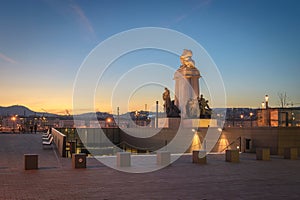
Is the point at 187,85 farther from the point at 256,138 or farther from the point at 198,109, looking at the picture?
the point at 256,138

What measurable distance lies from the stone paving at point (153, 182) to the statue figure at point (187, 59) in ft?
75.5

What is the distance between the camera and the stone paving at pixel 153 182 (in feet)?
32.5

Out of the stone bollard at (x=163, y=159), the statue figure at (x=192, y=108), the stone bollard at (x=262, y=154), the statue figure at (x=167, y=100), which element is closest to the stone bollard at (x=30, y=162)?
the stone bollard at (x=163, y=159)

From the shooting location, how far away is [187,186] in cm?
1127

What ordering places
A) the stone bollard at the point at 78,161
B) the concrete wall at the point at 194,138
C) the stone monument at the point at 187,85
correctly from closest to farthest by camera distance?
the stone bollard at the point at 78,161 → the concrete wall at the point at 194,138 → the stone monument at the point at 187,85

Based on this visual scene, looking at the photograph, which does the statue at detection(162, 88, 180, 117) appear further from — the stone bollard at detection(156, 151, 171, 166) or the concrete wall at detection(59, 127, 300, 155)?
the stone bollard at detection(156, 151, 171, 166)

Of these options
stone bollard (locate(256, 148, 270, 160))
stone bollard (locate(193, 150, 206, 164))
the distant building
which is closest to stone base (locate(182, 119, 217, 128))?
the distant building

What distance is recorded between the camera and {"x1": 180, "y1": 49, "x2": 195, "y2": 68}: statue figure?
3897 cm

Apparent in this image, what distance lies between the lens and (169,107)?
38125 millimetres

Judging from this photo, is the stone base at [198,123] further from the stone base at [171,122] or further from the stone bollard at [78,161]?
the stone bollard at [78,161]

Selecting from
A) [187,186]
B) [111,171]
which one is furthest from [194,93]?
[187,186]

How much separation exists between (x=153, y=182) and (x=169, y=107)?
26.3 metres

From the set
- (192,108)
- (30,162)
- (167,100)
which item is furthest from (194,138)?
(30,162)

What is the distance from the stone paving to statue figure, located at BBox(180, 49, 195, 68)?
23017mm
